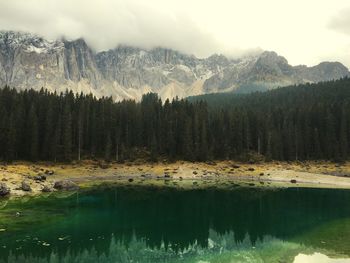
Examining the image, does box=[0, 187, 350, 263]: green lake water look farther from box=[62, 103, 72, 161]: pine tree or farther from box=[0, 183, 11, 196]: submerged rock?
box=[62, 103, 72, 161]: pine tree

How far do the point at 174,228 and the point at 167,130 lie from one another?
95.9m

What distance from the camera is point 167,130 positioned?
476ft

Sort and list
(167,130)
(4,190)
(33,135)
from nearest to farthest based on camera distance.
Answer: (4,190)
(33,135)
(167,130)

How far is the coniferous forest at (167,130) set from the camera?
123 metres

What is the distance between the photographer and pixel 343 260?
35.2m

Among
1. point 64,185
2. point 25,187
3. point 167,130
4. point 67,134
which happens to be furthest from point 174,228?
point 167,130

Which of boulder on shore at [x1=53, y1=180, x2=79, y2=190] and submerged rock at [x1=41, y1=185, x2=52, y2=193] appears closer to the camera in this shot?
submerged rock at [x1=41, y1=185, x2=52, y2=193]

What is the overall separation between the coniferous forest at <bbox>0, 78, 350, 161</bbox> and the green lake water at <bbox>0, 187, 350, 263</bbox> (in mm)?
52694

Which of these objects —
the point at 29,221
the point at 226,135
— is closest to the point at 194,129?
the point at 226,135

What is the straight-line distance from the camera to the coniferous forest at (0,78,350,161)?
123438 millimetres

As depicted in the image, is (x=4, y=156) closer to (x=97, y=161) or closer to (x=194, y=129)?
(x=97, y=161)

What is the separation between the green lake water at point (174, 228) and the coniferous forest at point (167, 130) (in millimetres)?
52694

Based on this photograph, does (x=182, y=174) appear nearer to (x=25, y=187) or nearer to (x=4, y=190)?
(x=25, y=187)

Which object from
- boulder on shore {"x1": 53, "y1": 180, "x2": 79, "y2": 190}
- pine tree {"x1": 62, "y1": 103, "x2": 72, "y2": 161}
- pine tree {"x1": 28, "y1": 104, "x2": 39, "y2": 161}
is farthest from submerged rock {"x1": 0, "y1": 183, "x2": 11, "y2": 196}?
pine tree {"x1": 62, "y1": 103, "x2": 72, "y2": 161}
